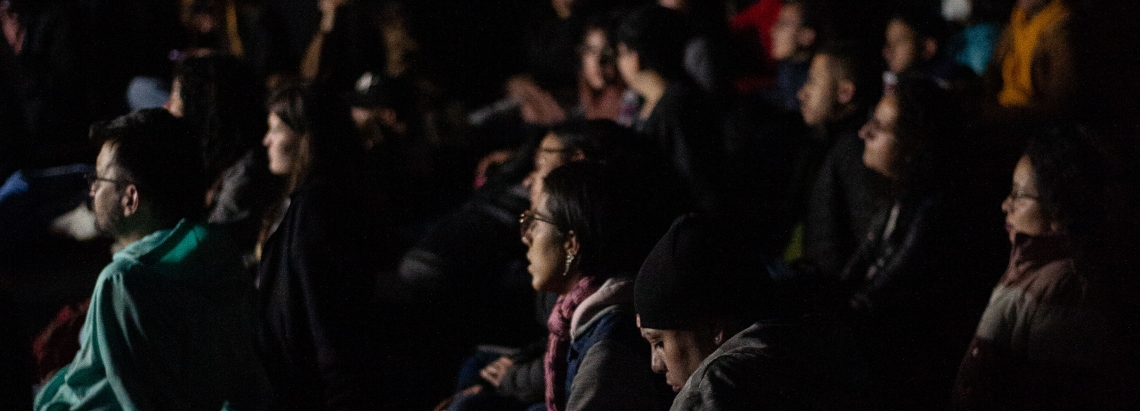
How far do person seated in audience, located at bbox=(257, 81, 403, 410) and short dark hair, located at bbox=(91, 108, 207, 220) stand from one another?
1.59ft

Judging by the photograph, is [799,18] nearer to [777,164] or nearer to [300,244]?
[777,164]

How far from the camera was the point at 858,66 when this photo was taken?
4.93 m

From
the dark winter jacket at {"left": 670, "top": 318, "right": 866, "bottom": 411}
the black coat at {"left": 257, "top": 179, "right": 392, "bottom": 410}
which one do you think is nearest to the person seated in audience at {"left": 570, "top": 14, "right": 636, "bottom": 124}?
the black coat at {"left": 257, "top": 179, "right": 392, "bottom": 410}

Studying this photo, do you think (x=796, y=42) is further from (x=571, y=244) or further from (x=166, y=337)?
(x=166, y=337)

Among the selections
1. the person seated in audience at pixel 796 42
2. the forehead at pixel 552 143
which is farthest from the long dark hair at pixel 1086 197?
the person seated in audience at pixel 796 42

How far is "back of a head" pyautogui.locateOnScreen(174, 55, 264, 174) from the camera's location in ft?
14.3

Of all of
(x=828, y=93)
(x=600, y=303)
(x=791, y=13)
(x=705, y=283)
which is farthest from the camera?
(x=791, y=13)

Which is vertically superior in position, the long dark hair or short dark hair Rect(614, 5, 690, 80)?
short dark hair Rect(614, 5, 690, 80)

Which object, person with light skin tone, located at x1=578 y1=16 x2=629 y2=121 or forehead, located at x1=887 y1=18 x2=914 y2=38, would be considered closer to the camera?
person with light skin tone, located at x1=578 y1=16 x2=629 y2=121

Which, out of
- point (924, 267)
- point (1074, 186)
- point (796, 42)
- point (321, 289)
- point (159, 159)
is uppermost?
point (159, 159)

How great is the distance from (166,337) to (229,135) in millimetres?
1644

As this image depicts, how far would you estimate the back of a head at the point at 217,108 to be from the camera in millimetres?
4348

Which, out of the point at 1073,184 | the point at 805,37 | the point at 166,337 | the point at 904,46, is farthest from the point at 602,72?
the point at 166,337

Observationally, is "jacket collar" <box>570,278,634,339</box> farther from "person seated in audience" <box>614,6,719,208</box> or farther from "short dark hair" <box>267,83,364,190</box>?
"person seated in audience" <box>614,6,719,208</box>
